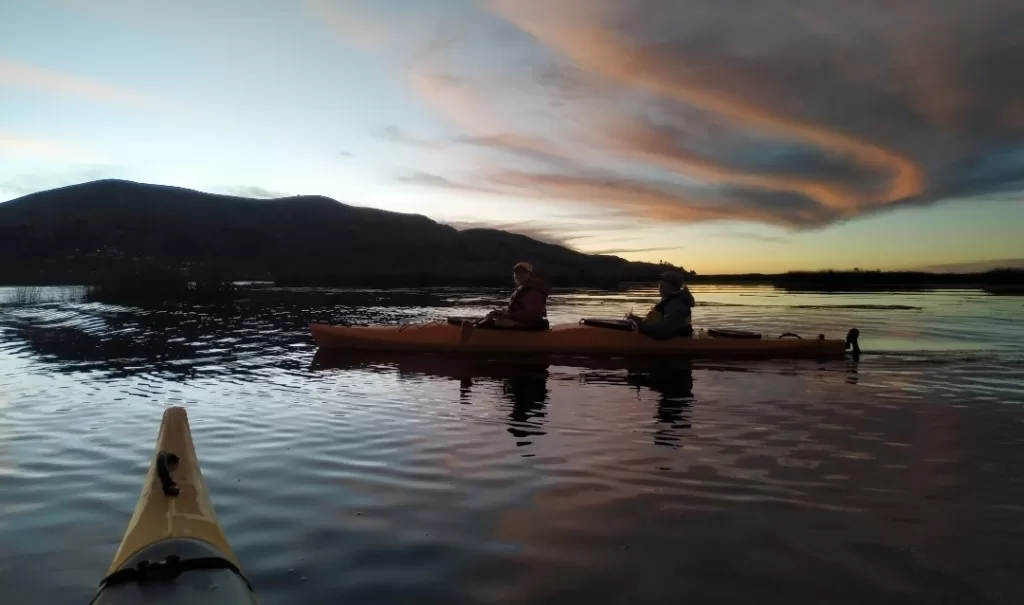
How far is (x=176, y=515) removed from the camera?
361 centimetres

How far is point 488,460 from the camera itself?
22.9 feet

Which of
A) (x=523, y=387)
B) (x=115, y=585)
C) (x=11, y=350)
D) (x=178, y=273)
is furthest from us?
(x=178, y=273)

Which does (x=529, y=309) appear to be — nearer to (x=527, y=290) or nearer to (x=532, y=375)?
(x=527, y=290)

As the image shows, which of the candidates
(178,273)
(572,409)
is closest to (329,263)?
(178,273)

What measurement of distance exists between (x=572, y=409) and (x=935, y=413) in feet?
17.2

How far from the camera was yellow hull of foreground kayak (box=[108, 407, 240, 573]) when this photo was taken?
3.35 m

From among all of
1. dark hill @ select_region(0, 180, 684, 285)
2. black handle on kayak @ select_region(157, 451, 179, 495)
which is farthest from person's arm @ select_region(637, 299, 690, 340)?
dark hill @ select_region(0, 180, 684, 285)

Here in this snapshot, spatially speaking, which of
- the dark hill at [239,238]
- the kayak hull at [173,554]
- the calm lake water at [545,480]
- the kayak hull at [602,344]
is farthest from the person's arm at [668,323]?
the dark hill at [239,238]

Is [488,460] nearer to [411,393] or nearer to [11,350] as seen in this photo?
[411,393]

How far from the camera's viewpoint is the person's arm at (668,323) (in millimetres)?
14953

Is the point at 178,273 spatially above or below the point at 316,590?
above

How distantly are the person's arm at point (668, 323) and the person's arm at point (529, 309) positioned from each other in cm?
239

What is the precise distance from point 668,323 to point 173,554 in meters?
12.9

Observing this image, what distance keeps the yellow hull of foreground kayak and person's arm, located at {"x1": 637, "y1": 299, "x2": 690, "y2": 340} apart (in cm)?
1192
